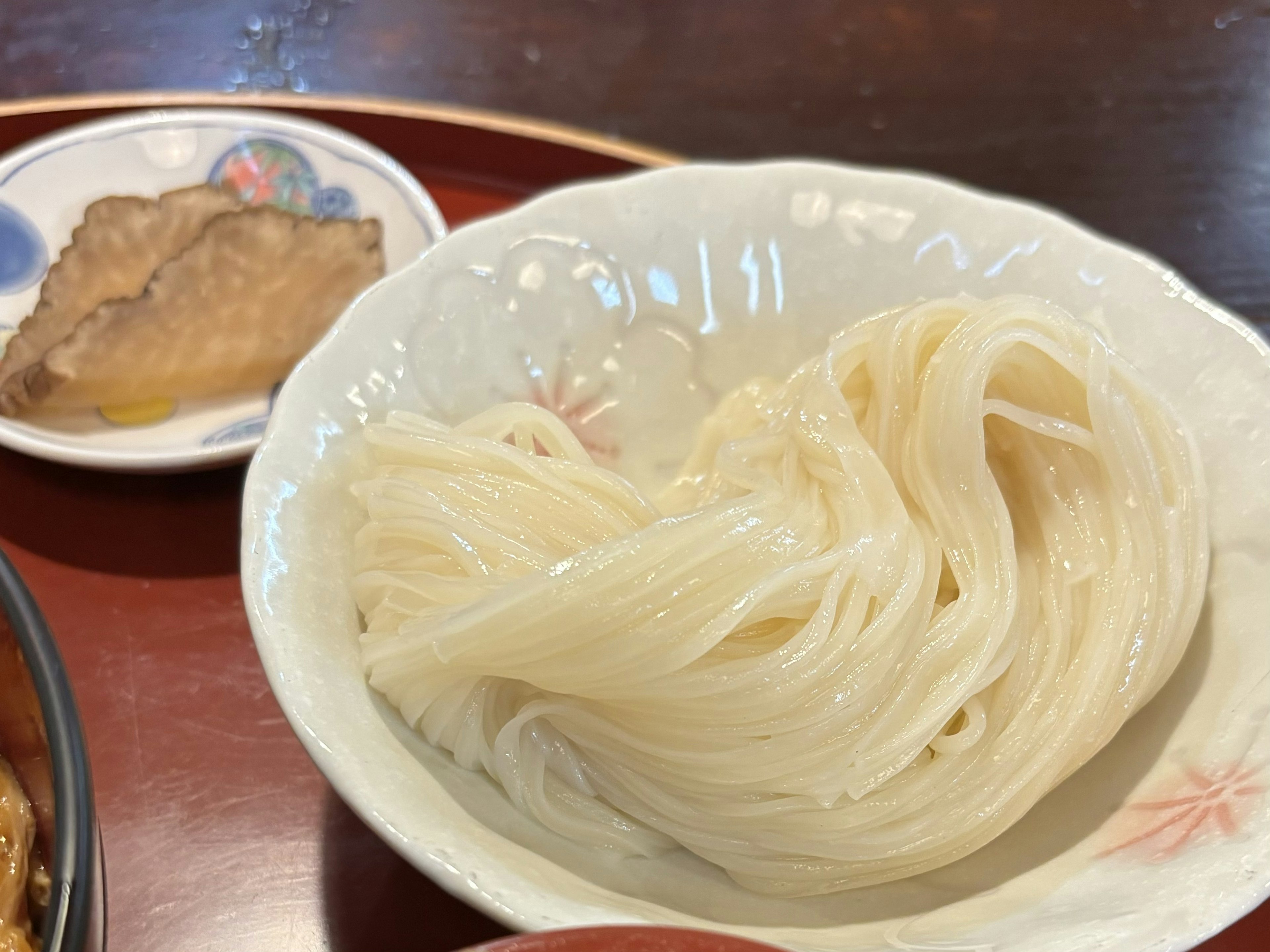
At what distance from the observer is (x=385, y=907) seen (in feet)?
3.69

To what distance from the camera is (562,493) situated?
1.17 meters

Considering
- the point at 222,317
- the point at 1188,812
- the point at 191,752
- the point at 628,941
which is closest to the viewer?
the point at 628,941

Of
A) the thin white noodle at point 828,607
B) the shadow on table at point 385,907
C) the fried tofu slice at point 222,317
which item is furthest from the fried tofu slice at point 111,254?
the shadow on table at point 385,907

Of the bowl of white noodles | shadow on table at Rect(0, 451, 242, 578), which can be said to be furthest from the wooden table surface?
the bowl of white noodles

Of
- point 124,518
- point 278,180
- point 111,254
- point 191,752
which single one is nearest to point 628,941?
point 191,752

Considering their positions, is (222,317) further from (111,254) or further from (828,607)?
(828,607)

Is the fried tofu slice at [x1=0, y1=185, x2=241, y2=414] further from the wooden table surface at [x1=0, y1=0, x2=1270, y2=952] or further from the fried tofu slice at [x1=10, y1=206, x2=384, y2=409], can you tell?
the wooden table surface at [x1=0, y1=0, x2=1270, y2=952]

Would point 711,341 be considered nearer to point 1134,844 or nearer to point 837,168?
point 837,168

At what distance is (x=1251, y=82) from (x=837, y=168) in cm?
178

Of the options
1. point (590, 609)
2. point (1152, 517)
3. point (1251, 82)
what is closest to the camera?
point (590, 609)

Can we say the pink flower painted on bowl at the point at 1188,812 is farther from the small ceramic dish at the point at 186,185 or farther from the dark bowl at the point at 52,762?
the small ceramic dish at the point at 186,185

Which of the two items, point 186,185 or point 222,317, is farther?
point 186,185

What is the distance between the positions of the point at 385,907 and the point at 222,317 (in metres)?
0.98

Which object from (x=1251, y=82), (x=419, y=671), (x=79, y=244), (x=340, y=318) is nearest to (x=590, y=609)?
(x=419, y=671)
